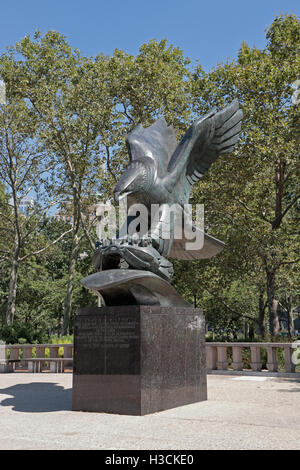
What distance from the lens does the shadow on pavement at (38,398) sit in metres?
8.44

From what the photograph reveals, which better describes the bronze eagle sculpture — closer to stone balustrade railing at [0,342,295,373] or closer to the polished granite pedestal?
the polished granite pedestal

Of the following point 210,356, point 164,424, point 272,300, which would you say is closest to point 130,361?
point 164,424

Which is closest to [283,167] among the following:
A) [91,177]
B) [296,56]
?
[296,56]

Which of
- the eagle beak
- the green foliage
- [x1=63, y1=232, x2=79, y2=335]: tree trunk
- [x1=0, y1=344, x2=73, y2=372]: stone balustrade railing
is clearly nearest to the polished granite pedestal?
the eagle beak

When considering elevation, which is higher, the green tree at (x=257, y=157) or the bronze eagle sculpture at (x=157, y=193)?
the green tree at (x=257, y=157)

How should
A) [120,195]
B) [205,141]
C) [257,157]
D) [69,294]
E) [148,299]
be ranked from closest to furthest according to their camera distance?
[148,299]
[120,195]
[205,141]
[257,157]
[69,294]

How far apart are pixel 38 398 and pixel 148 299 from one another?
3.20m

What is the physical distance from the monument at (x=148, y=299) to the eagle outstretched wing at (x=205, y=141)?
22 millimetres

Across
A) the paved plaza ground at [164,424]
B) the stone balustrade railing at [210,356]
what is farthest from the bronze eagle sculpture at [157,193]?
the stone balustrade railing at [210,356]

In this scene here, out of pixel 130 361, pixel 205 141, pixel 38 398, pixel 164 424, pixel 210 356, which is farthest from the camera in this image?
pixel 210 356

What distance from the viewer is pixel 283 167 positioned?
67.7 ft

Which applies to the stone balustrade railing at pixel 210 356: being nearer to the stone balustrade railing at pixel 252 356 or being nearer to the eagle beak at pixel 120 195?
the stone balustrade railing at pixel 252 356

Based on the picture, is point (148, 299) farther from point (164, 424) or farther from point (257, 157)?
point (257, 157)

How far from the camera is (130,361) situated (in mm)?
7844
